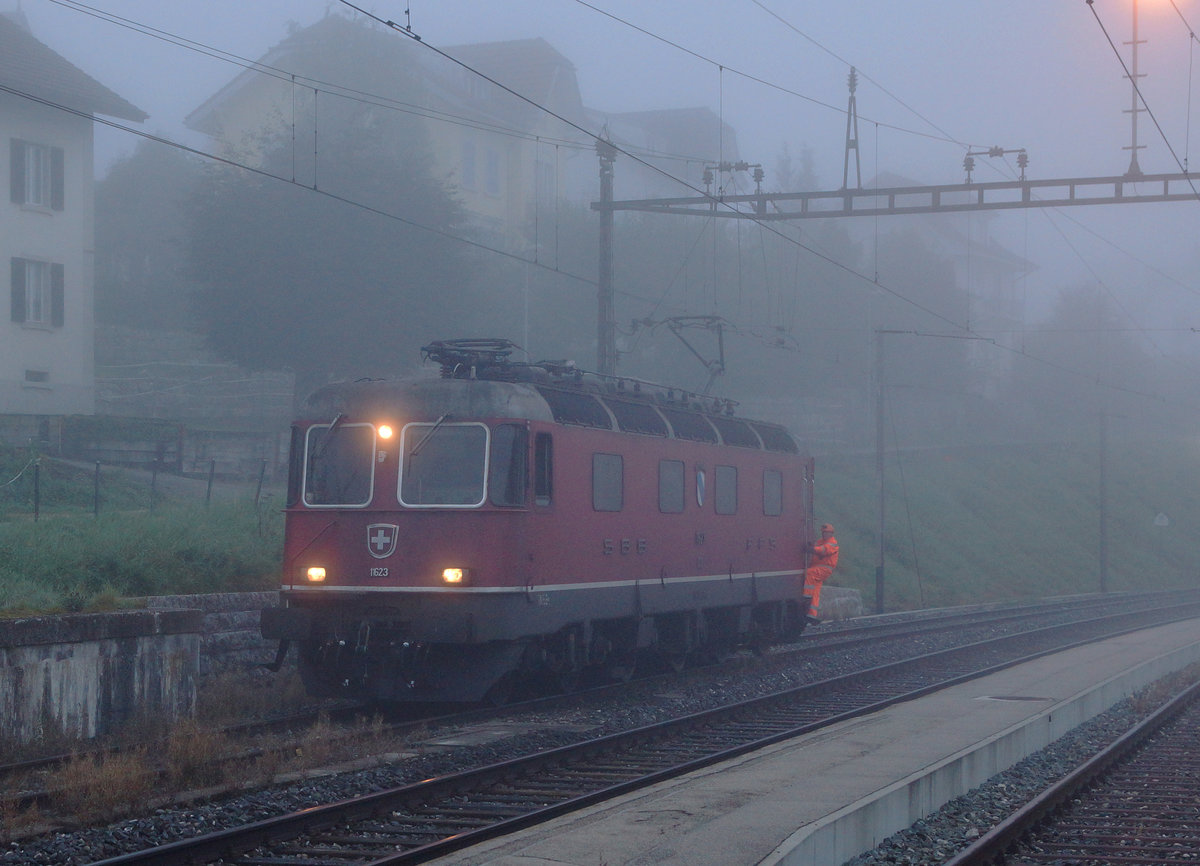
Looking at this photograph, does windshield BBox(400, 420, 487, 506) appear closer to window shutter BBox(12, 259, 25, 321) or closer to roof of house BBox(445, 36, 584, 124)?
window shutter BBox(12, 259, 25, 321)

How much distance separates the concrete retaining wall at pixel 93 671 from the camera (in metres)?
10.9

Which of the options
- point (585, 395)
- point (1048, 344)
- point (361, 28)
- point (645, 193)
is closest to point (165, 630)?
point (585, 395)

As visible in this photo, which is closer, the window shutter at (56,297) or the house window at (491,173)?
the window shutter at (56,297)

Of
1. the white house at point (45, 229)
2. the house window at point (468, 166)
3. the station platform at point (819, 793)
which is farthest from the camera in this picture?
the house window at point (468, 166)

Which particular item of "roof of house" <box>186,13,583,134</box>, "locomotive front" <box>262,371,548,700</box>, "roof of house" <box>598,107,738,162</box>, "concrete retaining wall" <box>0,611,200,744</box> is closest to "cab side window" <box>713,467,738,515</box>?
"locomotive front" <box>262,371,548,700</box>

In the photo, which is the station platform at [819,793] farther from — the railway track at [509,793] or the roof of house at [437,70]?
Result: the roof of house at [437,70]

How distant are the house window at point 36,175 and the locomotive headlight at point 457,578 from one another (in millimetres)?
24317

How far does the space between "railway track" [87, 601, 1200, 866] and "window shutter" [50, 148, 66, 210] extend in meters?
25.2

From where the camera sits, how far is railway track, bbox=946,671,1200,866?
8617mm

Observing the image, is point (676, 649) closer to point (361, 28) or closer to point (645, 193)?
point (361, 28)

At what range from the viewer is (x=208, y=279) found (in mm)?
34281

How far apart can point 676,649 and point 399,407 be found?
19.2ft

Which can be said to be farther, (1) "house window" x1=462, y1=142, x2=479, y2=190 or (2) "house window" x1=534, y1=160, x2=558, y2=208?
(2) "house window" x1=534, y1=160, x2=558, y2=208

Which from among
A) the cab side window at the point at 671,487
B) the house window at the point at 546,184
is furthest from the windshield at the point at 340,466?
the house window at the point at 546,184
